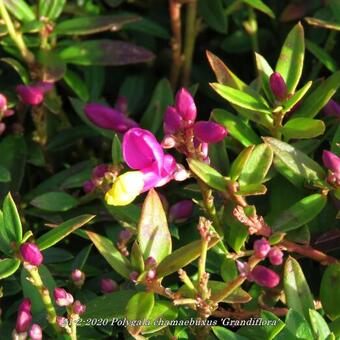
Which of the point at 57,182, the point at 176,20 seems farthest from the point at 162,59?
the point at 57,182

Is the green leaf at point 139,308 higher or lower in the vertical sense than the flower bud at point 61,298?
higher

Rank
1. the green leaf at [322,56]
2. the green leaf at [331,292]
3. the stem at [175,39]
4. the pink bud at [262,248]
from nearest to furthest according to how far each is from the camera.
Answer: the pink bud at [262,248], the green leaf at [331,292], the green leaf at [322,56], the stem at [175,39]

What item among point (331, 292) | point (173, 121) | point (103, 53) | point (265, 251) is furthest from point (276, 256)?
point (103, 53)

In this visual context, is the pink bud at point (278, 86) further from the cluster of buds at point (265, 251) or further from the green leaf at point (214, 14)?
the green leaf at point (214, 14)

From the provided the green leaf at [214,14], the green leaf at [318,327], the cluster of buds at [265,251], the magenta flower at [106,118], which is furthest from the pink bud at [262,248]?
the green leaf at [214,14]

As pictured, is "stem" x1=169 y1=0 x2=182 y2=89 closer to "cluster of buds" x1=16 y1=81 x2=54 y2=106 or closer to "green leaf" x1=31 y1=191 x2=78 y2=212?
"cluster of buds" x1=16 y1=81 x2=54 y2=106

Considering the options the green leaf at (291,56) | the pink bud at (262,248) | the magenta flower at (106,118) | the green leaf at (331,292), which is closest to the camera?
the pink bud at (262,248)

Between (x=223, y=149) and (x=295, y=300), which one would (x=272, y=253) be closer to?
(x=295, y=300)
